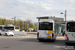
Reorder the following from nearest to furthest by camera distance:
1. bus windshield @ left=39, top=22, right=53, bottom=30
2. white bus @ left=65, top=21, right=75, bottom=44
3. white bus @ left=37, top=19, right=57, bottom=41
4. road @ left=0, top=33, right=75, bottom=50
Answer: road @ left=0, top=33, right=75, bottom=50
white bus @ left=65, top=21, right=75, bottom=44
white bus @ left=37, top=19, right=57, bottom=41
bus windshield @ left=39, top=22, right=53, bottom=30

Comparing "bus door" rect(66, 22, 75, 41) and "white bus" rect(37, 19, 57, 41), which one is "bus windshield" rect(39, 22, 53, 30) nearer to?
"white bus" rect(37, 19, 57, 41)

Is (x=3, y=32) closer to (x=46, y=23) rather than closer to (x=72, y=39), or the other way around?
(x=46, y=23)

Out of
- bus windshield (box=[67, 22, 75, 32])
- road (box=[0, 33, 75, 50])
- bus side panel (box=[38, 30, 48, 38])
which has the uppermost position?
bus windshield (box=[67, 22, 75, 32])

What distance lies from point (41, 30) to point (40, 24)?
2.67 feet

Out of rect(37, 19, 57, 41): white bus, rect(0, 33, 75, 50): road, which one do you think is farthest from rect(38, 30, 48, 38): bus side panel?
rect(0, 33, 75, 50): road

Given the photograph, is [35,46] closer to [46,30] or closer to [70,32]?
[70,32]

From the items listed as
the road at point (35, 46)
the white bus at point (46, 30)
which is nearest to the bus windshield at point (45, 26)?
the white bus at point (46, 30)

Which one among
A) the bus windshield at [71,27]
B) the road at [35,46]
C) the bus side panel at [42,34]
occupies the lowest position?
the road at [35,46]

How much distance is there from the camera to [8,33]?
1135 inches

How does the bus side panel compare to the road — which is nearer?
the road

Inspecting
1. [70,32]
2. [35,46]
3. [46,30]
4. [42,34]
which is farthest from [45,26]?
[35,46]

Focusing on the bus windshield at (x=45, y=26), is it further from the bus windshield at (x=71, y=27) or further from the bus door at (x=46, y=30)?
the bus windshield at (x=71, y=27)

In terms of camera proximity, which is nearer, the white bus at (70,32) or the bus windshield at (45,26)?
the white bus at (70,32)

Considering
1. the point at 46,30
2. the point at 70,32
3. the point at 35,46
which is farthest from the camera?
the point at 46,30
